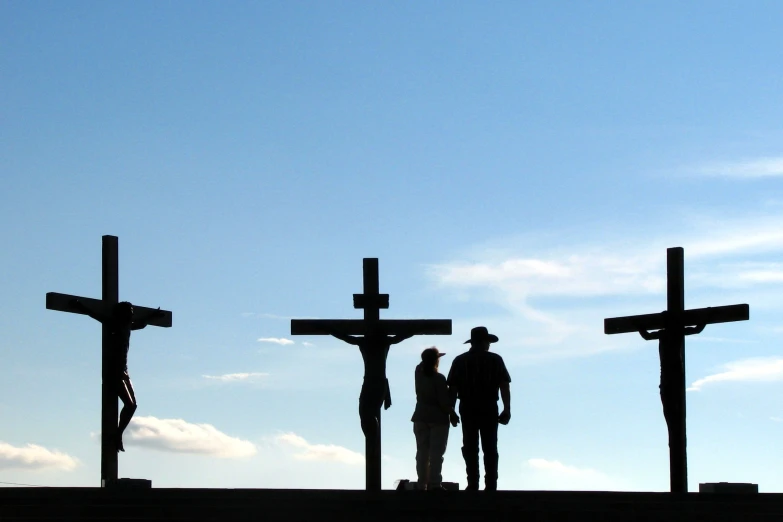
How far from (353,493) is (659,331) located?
27.8 feet

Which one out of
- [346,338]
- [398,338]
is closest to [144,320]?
[346,338]

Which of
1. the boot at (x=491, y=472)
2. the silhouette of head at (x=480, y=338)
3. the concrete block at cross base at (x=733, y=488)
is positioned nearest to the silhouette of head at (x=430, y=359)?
the silhouette of head at (x=480, y=338)

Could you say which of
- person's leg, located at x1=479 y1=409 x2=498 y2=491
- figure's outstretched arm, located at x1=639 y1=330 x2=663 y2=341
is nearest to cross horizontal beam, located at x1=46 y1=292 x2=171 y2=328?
person's leg, located at x1=479 y1=409 x2=498 y2=491

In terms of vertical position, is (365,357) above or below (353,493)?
above

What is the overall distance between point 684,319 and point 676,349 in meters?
0.47

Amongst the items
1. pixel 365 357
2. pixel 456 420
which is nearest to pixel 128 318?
pixel 365 357

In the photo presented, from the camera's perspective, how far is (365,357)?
20719 millimetres

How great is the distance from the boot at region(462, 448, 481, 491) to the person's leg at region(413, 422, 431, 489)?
0.73 metres

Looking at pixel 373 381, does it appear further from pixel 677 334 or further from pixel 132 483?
pixel 132 483

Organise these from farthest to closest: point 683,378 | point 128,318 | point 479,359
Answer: point 683,378, point 128,318, point 479,359

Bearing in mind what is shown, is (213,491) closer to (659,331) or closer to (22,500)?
(22,500)

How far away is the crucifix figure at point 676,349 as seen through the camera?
816 inches

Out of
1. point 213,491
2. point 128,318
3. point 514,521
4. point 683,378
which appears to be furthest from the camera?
point 683,378

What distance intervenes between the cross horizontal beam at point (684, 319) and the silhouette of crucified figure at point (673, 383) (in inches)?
5.4
